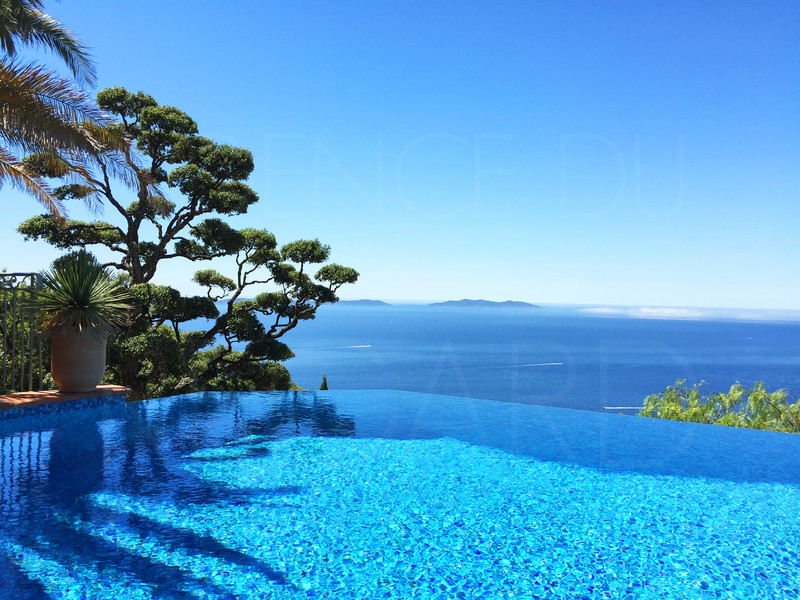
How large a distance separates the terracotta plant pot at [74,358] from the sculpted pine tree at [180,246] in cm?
425

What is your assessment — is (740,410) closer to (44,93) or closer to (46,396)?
(46,396)

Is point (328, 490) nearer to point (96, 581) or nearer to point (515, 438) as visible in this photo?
point (96, 581)

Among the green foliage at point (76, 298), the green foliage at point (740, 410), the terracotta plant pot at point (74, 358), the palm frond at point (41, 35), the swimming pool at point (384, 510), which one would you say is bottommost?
the green foliage at point (740, 410)

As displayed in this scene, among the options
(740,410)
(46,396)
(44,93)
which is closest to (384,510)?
(46,396)

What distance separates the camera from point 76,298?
7.38 m

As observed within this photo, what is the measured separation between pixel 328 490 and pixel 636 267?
2727 inches

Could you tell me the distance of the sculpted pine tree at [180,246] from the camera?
1258 centimetres

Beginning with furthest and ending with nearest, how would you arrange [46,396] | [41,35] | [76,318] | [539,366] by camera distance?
1. [539,366]
2. [41,35]
3. [76,318]
4. [46,396]

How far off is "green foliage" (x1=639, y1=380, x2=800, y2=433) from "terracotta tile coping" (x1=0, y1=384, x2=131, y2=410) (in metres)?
11.4

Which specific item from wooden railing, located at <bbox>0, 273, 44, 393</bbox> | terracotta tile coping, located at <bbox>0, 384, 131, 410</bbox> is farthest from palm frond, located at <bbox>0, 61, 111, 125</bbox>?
terracotta tile coping, located at <bbox>0, 384, 131, 410</bbox>

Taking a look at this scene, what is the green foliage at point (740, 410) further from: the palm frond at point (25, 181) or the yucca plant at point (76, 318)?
the palm frond at point (25, 181)

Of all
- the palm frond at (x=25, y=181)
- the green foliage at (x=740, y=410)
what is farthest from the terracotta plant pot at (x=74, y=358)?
the green foliage at (x=740, y=410)

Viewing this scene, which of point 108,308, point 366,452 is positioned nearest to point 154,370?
point 108,308

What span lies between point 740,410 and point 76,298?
13.6 meters
